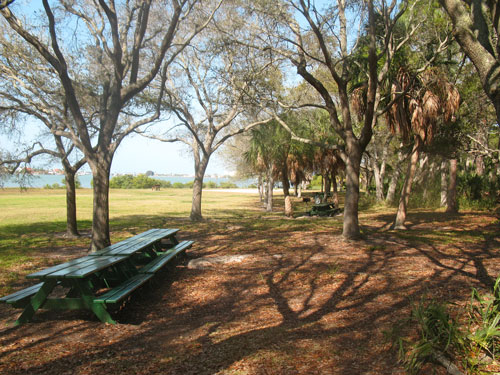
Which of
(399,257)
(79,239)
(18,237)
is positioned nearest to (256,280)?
(399,257)

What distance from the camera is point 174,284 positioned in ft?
21.3

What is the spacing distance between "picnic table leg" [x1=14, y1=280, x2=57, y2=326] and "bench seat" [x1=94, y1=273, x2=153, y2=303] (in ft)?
2.02

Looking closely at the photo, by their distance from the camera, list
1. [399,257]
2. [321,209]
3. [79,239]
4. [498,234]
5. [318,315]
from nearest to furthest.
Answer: [318,315], [399,257], [498,234], [79,239], [321,209]

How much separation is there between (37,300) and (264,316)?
2980 millimetres

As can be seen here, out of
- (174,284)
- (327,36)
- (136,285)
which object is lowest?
(174,284)

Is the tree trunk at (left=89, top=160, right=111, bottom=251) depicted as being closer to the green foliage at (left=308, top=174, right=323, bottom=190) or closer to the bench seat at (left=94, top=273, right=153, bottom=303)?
the bench seat at (left=94, top=273, right=153, bottom=303)

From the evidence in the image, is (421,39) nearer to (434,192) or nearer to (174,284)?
(174,284)

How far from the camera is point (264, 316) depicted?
4.84 m

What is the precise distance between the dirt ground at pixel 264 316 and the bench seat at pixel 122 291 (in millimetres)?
387

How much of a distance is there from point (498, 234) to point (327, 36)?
7.86 m

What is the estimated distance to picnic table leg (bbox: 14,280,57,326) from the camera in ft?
15.0

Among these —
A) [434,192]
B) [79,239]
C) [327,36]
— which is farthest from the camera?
[434,192]

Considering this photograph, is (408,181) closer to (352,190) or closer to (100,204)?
(352,190)

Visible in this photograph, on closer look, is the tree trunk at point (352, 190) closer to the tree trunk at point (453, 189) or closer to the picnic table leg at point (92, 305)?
the picnic table leg at point (92, 305)
